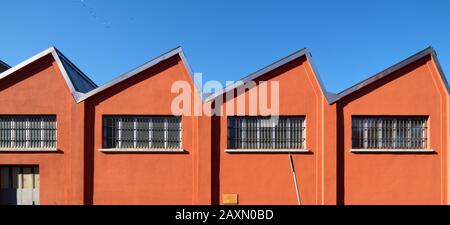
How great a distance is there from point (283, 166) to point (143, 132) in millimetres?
5087

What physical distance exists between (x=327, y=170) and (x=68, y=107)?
924 centimetres

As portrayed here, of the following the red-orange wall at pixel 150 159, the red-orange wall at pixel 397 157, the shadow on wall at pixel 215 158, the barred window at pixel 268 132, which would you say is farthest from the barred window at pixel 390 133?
the red-orange wall at pixel 150 159

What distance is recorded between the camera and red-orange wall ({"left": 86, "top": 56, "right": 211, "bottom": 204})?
31.0ft

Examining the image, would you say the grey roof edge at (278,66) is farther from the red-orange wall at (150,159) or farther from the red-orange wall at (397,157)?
the red-orange wall at (150,159)

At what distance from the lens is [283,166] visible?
9570 mm

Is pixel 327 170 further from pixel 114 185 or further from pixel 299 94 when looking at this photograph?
pixel 114 185

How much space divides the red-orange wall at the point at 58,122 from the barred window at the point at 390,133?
9732 millimetres

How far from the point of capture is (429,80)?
32.0 feet

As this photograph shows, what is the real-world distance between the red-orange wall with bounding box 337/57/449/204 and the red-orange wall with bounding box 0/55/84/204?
9094 millimetres

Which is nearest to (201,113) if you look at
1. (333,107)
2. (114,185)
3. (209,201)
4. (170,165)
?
(170,165)

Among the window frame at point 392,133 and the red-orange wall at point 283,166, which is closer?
the red-orange wall at point 283,166

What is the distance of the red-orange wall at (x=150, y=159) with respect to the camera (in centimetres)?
945

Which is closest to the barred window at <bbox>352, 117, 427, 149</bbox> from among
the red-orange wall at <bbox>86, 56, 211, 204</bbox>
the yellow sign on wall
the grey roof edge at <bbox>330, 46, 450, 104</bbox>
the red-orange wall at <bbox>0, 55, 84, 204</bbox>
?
the grey roof edge at <bbox>330, 46, 450, 104</bbox>

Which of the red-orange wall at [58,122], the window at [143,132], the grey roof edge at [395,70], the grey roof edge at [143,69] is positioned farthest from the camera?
the window at [143,132]
